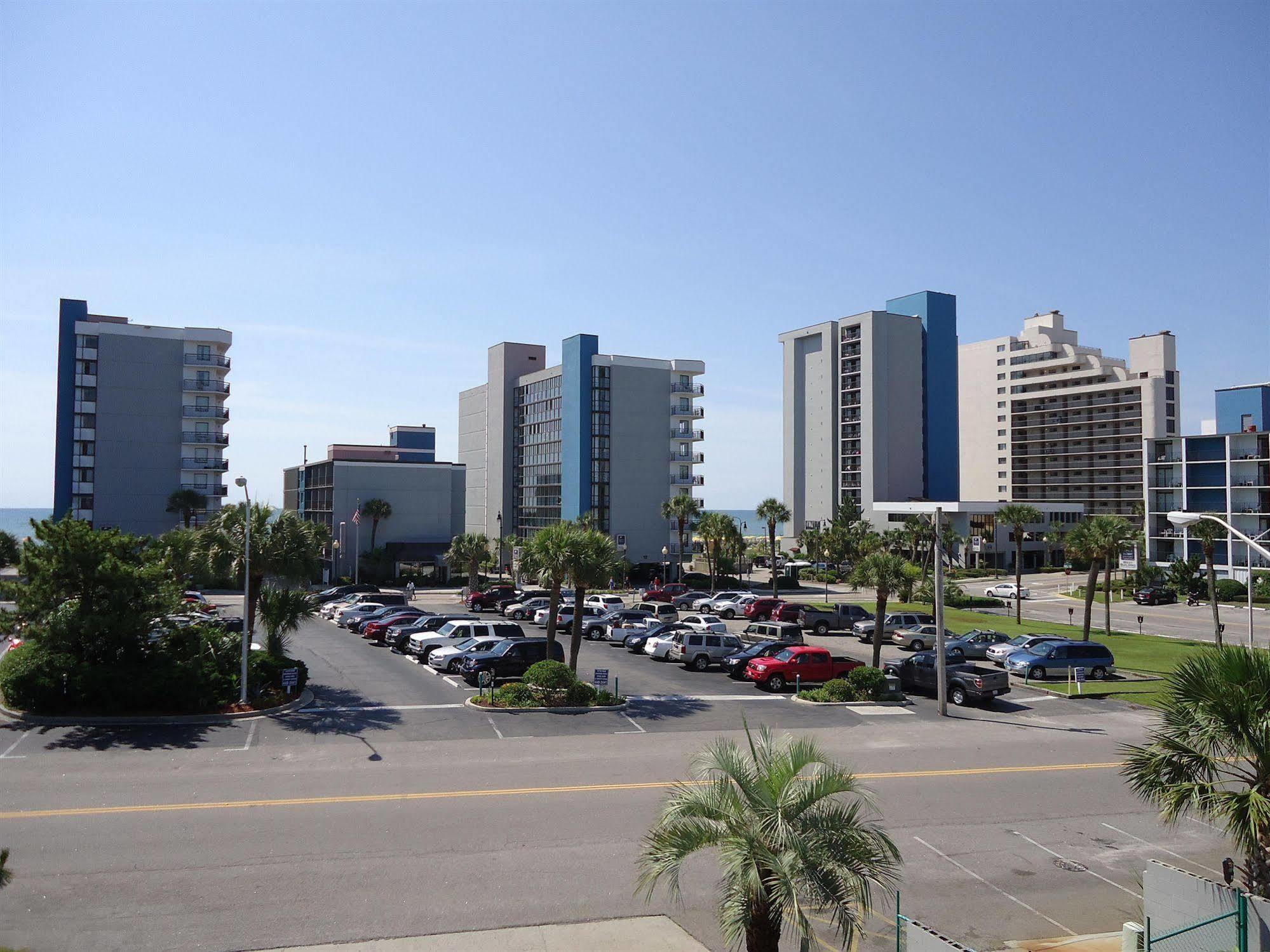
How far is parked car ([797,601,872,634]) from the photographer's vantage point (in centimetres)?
5194

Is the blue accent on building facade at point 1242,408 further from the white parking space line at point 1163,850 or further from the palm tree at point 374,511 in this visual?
the white parking space line at point 1163,850

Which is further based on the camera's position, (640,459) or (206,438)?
(640,459)

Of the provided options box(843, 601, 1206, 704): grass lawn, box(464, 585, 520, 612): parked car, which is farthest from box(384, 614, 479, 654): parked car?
box(843, 601, 1206, 704): grass lawn

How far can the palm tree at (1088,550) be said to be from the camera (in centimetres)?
4703

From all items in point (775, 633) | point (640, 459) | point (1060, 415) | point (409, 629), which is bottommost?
point (775, 633)

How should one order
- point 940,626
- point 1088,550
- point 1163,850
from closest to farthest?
point 1163,850, point 940,626, point 1088,550

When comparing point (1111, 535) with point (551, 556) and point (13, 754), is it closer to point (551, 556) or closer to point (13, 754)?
point (551, 556)

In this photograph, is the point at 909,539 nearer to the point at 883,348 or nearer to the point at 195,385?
the point at 883,348

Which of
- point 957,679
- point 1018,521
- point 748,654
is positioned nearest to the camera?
point 957,679

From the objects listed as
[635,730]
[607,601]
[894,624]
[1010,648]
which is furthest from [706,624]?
[635,730]

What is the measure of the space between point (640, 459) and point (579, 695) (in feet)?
210

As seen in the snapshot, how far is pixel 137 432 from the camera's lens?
80000 mm

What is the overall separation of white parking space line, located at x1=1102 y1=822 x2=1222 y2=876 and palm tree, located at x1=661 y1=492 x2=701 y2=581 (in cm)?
6861

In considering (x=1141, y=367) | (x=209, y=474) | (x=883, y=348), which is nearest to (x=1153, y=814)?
(x=209, y=474)
